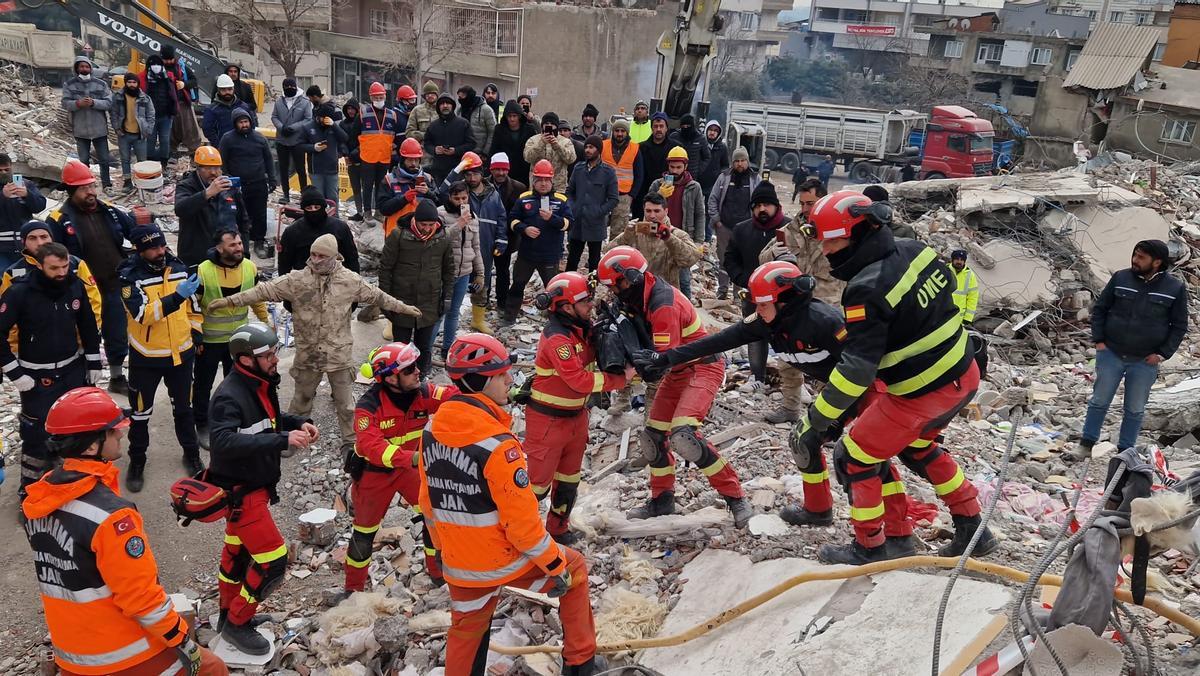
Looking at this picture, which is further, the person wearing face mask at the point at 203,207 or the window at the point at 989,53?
the window at the point at 989,53

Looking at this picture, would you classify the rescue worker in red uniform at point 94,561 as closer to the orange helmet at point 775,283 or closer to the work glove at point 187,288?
the work glove at point 187,288

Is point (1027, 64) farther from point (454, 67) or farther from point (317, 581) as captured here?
point (317, 581)

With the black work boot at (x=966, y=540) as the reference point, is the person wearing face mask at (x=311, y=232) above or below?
above

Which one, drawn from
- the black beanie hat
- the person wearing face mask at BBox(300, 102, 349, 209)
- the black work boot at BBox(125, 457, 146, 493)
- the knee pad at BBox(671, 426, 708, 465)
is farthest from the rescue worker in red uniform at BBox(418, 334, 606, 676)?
the person wearing face mask at BBox(300, 102, 349, 209)

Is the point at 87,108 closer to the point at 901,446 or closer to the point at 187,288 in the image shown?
the point at 187,288

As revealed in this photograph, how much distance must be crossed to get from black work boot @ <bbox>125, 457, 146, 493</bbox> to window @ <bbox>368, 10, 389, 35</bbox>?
102ft

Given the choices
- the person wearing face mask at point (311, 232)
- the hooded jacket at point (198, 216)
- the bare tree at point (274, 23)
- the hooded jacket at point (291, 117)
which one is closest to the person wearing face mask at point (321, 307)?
the person wearing face mask at point (311, 232)

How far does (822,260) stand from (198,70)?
48.1 ft

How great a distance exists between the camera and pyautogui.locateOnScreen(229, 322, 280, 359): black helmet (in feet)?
16.2

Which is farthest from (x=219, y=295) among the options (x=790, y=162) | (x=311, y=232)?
(x=790, y=162)

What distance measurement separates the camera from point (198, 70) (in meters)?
17.6

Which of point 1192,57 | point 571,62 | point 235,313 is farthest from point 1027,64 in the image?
point 235,313

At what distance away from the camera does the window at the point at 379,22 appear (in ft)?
114

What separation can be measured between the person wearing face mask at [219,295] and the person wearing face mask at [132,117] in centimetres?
773
